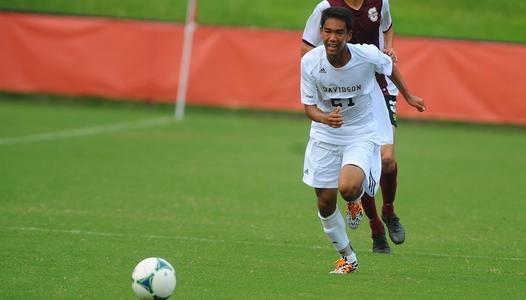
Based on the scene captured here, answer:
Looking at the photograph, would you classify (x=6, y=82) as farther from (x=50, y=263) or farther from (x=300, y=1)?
(x=50, y=263)

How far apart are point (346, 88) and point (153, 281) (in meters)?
2.45

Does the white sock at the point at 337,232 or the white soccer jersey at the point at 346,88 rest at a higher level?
the white soccer jersey at the point at 346,88

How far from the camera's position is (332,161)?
8.33 m

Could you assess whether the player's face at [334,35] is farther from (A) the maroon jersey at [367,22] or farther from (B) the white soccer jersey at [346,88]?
(A) the maroon jersey at [367,22]

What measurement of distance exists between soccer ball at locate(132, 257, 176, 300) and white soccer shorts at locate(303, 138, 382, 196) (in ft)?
6.52

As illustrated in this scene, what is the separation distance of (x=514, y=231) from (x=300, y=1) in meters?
22.8

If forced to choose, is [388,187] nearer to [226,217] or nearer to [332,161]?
[332,161]

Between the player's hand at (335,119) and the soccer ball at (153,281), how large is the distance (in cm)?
190

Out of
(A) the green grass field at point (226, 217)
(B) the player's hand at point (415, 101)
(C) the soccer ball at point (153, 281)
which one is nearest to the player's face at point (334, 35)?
(B) the player's hand at point (415, 101)

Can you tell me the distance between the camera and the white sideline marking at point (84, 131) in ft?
59.9

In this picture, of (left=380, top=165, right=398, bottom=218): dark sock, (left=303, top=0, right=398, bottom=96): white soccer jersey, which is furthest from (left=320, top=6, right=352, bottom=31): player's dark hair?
(left=380, top=165, right=398, bottom=218): dark sock

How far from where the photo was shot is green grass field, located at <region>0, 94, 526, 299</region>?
7766 mm

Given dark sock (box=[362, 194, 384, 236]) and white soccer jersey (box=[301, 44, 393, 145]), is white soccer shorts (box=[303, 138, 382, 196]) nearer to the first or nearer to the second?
white soccer jersey (box=[301, 44, 393, 145])

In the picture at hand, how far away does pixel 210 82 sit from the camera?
24828mm
